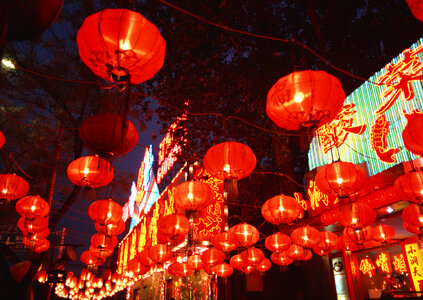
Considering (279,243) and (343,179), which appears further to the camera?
(279,243)

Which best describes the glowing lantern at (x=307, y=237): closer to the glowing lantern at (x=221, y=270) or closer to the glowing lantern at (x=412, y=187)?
the glowing lantern at (x=412, y=187)

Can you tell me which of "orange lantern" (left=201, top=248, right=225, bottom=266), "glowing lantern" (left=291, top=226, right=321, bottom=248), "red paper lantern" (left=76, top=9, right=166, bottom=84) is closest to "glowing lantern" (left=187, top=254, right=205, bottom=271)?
"orange lantern" (left=201, top=248, right=225, bottom=266)

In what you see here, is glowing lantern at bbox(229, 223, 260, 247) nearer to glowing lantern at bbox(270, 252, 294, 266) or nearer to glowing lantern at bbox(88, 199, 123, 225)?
glowing lantern at bbox(270, 252, 294, 266)

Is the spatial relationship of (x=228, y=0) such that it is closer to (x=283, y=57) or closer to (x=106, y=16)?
(x=283, y=57)

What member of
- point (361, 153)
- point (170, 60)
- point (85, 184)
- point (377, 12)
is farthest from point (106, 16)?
point (377, 12)

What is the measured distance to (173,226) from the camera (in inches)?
309

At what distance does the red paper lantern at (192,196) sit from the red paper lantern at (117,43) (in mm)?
3503

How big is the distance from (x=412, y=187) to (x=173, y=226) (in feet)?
17.4

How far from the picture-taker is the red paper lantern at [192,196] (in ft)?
20.7

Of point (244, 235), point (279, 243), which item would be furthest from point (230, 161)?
point (279, 243)

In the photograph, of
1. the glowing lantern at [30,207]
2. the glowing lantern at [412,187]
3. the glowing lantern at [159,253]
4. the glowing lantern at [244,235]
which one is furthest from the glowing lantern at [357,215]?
the glowing lantern at [30,207]

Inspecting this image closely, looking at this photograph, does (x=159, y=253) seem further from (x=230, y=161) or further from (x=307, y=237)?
(x=230, y=161)

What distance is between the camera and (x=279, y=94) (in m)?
3.79

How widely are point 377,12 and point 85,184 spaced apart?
35.0 feet
